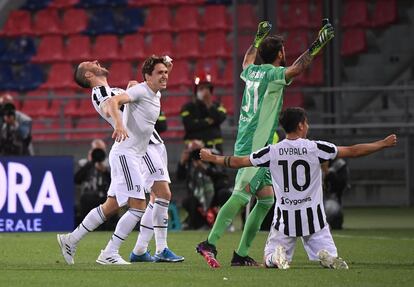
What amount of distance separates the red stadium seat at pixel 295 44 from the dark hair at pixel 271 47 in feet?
29.9

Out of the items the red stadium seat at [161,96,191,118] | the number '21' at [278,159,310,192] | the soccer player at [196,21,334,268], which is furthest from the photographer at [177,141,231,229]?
the number '21' at [278,159,310,192]

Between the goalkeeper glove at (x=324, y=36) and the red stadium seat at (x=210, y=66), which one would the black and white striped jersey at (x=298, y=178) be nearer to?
the goalkeeper glove at (x=324, y=36)

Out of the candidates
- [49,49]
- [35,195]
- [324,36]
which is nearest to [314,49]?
[324,36]

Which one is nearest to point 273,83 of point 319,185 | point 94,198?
point 319,185

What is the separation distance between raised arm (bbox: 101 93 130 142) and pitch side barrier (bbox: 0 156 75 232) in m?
→ 5.47

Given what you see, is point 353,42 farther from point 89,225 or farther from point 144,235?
point 89,225

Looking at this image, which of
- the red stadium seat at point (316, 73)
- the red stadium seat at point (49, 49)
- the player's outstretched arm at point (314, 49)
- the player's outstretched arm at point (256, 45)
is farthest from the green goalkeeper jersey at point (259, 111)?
the red stadium seat at point (49, 49)

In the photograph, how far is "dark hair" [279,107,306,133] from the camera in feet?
33.6

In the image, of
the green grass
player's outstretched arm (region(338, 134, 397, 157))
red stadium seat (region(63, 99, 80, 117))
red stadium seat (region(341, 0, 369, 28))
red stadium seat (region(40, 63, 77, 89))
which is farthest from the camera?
red stadium seat (region(40, 63, 77, 89))

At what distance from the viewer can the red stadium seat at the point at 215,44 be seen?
23125mm

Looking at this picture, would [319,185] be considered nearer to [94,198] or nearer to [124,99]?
[124,99]

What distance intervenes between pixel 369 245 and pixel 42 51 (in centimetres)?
1249

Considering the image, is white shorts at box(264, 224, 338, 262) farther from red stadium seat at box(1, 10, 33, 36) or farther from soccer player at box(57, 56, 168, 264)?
red stadium seat at box(1, 10, 33, 36)

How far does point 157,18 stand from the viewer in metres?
23.9
